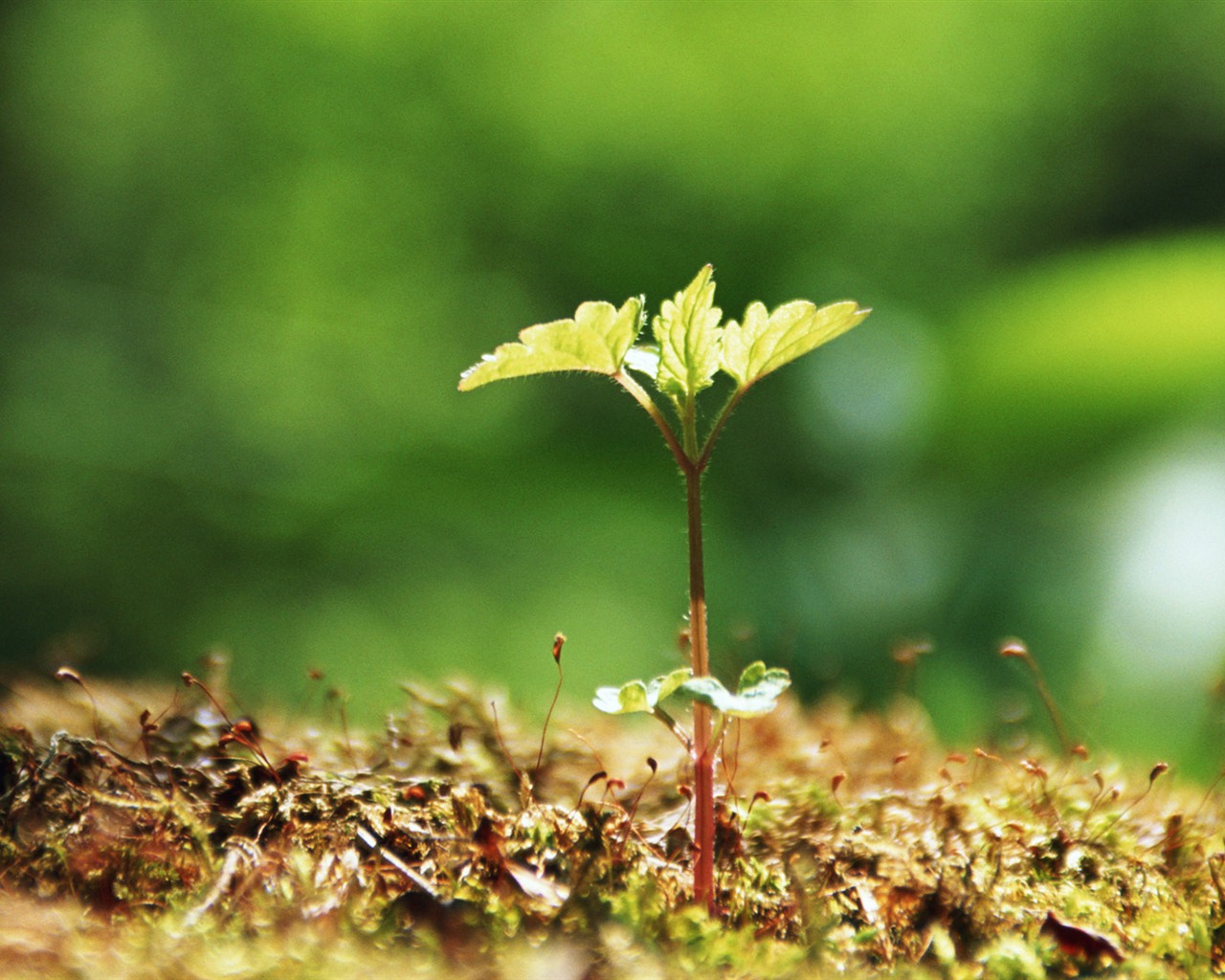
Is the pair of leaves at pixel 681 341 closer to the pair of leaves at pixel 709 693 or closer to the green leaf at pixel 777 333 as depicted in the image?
the green leaf at pixel 777 333

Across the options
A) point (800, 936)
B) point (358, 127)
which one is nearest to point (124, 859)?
point (800, 936)

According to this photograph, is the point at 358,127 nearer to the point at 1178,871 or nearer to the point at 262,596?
the point at 262,596

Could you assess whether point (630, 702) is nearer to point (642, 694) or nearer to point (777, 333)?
point (642, 694)

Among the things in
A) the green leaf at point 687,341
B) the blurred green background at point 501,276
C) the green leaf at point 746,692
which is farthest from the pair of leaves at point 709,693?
the blurred green background at point 501,276

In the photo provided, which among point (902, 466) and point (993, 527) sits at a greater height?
point (902, 466)

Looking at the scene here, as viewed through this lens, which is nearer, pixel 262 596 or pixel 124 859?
pixel 124 859

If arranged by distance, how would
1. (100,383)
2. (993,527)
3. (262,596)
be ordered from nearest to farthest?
(993,527) → (262,596) → (100,383)

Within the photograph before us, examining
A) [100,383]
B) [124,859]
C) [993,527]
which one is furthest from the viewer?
[100,383]
